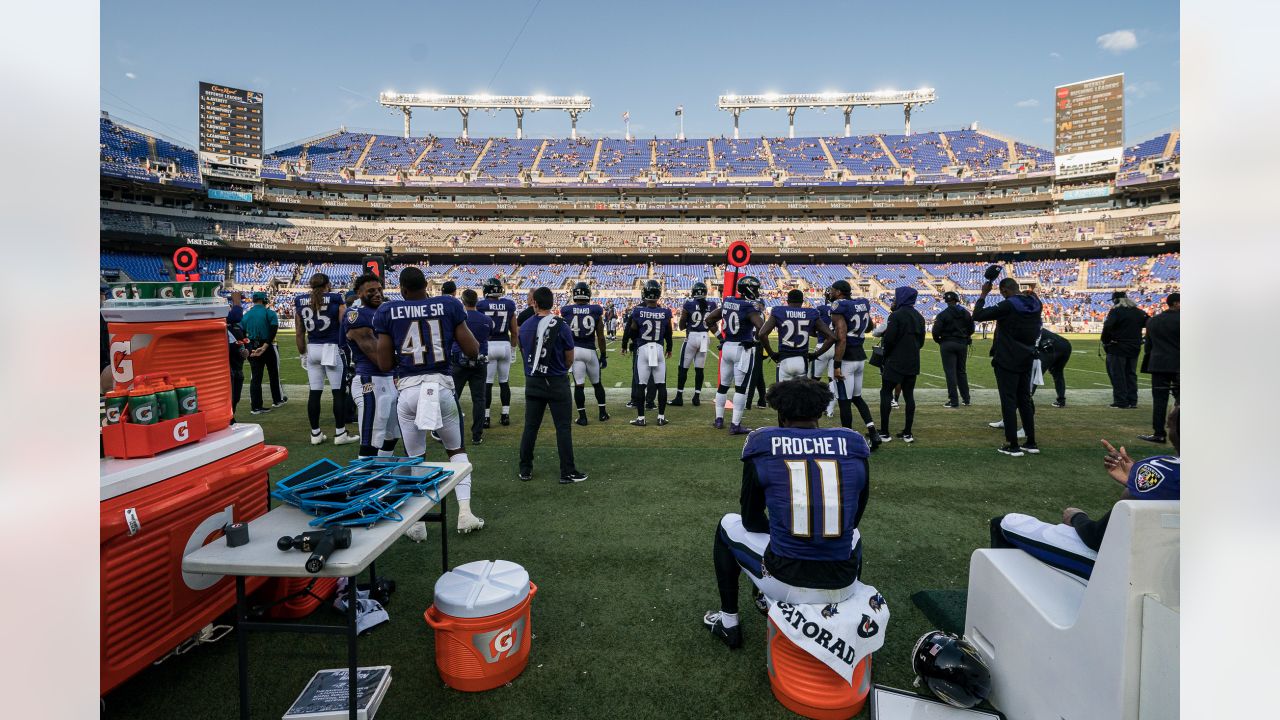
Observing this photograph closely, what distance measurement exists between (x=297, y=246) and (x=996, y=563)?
2076 inches

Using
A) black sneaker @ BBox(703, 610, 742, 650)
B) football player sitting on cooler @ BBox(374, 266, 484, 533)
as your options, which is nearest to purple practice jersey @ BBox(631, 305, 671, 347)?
football player sitting on cooler @ BBox(374, 266, 484, 533)

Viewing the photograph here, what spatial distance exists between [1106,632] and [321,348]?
849cm

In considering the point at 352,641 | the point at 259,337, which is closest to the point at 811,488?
the point at 352,641

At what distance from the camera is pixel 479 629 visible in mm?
2744

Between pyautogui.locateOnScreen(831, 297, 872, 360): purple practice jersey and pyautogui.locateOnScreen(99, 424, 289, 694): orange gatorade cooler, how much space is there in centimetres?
648

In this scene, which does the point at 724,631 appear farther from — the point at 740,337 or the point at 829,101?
the point at 829,101

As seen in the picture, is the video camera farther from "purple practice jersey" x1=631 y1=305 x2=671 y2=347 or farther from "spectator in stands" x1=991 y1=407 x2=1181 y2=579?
"purple practice jersey" x1=631 y1=305 x2=671 y2=347

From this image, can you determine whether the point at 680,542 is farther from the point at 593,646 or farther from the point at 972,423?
the point at 972,423

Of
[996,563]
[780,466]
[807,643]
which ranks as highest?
[780,466]

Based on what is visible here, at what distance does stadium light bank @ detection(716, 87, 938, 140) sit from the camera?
56.2m

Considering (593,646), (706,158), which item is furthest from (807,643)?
(706,158)

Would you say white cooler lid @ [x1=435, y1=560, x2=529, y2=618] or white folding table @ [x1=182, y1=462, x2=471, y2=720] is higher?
white folding table @ [x1=182, y1=462, x2=471, y2=720]

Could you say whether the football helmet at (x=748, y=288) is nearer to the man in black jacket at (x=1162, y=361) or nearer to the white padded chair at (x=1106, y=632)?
the man in black jacket at (x=1162, y=361)

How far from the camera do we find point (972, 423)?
882 cm
